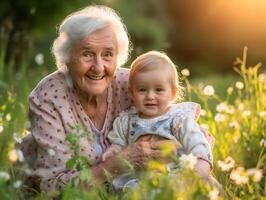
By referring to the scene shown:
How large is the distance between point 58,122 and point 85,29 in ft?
1.84

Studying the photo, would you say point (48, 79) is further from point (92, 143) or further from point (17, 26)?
point (17, 26)

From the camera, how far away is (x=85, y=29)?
4250mm

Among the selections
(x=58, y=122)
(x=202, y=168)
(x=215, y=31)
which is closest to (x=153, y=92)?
(x=202, y=168)

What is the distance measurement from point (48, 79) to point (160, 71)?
76cm

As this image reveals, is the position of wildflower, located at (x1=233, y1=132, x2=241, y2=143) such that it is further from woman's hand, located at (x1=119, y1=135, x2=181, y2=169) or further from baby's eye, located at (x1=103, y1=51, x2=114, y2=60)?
baby's eye, located at (x1=103, y1=51, x2=114, y2=60)

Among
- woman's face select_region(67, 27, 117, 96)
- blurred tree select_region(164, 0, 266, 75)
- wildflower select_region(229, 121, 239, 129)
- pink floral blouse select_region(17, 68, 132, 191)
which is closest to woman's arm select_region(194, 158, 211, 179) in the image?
pink floral blouse select_region(17, 68, 132, 191)

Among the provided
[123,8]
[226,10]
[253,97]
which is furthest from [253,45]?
[253,97]

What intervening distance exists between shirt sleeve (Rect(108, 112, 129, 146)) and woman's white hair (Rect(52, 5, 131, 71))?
37 cm

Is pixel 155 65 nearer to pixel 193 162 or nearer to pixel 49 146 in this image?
pixel 49 146

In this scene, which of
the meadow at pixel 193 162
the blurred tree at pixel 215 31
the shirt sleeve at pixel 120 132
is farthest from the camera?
the blurred tree at pixel 215 31

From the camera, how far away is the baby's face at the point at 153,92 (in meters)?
4.11

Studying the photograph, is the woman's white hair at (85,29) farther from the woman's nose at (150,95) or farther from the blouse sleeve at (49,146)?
the woman's nose at (150,95)

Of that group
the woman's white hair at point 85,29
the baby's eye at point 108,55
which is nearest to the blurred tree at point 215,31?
the woman's white hair at point 85,29

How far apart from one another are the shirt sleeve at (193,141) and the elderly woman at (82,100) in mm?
148
